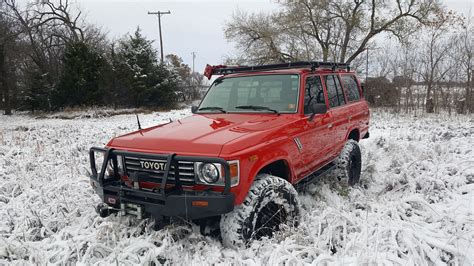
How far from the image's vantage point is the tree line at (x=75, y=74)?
2294cm

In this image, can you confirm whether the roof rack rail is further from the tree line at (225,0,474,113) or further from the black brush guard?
the tree line at (225,0,474,113)

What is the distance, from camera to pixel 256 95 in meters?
4.33

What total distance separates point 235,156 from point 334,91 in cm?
295

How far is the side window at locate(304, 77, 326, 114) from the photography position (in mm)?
4223

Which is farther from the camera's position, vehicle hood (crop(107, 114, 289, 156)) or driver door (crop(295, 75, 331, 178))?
driver door (crop(295, 75, 331, 178))

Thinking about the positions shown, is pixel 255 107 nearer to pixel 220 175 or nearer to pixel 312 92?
pixel 312 92

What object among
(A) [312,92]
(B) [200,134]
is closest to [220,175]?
(B) [200,134]

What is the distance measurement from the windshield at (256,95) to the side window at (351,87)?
1861mm

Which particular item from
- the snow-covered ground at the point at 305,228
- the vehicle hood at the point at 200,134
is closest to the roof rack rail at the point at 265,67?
the vehicle hood at the point at 200,134

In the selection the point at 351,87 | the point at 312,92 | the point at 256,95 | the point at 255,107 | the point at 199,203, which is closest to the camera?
the point at 199,203

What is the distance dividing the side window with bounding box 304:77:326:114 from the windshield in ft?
0.60

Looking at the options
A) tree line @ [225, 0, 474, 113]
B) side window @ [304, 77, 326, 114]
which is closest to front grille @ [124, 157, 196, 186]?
side window @ [304, 77, 326, 114]

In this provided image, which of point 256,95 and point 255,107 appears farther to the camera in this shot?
point 256,95

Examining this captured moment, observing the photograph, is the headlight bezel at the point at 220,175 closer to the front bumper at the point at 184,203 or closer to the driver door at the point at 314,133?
the front bumper at the point at 184,203
